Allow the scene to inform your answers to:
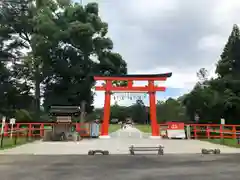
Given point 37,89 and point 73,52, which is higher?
point 73,52

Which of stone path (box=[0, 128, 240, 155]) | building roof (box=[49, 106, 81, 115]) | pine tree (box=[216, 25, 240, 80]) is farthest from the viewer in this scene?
pine tree (box=[216, 25, 240, 80])

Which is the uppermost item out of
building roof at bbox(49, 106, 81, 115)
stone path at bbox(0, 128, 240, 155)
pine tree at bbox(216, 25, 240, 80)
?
pine tree at bbox(216, 25, 240, 80)

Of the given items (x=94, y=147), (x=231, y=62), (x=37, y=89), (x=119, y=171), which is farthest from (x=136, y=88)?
(x=119, y=171)

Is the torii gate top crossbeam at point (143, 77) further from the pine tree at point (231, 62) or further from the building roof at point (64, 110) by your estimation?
the pine tree at point (231, 62)

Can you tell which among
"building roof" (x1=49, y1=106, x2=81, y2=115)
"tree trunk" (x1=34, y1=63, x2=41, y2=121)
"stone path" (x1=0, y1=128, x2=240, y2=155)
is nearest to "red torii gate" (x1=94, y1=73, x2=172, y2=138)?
"building roof" (x1=49, y1=106, x2=81, y2=115)

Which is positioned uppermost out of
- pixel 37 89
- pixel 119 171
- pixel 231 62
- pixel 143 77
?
pixel 231 62

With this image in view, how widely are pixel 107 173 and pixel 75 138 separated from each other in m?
13.9

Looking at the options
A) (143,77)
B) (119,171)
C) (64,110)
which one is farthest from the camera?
(143,77)

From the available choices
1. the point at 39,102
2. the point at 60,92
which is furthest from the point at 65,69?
the point at 39,102

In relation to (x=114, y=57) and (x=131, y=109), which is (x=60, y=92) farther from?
(x=131, y=109)

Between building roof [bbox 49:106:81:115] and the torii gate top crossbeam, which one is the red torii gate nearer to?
the torii gate top crossbeam

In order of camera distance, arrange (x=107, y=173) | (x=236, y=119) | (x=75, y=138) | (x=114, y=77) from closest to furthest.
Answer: (x=107, y=173) < (x=75, y=138) < (x=114, y=77) < (x=236, y=119)

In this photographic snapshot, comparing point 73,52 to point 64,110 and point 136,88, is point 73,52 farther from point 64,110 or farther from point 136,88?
point 64,110

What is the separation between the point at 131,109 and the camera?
361 ft
